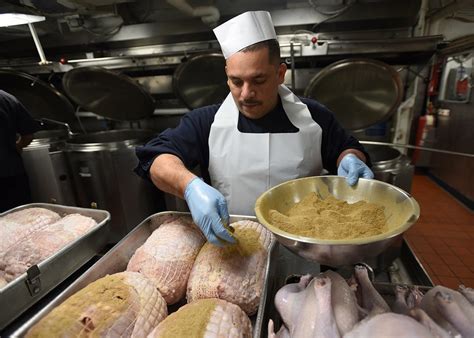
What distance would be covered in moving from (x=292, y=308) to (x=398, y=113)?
2.93 meters

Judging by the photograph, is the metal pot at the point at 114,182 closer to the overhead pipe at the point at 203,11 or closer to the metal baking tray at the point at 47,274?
the overhead pipe at the point at 203,11

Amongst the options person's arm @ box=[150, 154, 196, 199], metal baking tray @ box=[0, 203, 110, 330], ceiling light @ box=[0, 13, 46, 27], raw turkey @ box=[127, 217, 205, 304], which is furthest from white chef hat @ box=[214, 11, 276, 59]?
ceiling light @ box=[0, 13, 46, 27]

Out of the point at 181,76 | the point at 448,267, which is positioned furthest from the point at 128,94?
the point at 448,267

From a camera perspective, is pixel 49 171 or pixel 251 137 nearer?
Result: pixel 251 137

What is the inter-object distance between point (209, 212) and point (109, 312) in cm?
38

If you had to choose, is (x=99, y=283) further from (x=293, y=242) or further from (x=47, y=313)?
(x=293, y=242)

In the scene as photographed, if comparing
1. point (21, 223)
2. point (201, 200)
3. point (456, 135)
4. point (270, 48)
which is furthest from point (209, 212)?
point (456, 135)

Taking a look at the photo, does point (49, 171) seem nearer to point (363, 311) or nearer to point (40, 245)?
point (40, 245)

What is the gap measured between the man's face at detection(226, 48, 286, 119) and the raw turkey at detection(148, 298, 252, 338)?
86 centimetres

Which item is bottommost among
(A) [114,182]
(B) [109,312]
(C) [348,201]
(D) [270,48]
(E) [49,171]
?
(A) [114,182]

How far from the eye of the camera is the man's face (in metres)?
1.13

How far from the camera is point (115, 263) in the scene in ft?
3.02

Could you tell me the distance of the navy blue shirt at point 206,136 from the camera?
4.47ft

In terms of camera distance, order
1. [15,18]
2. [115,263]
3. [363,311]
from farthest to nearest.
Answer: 1. [15,18]
2. [115,263]
3. [363,311]
